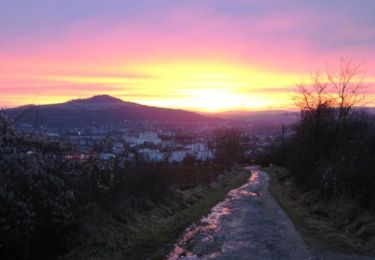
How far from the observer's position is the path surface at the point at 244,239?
13594 mm

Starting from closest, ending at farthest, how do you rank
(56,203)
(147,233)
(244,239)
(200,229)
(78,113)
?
(56,203)
(244,239)
(147,233)
(200,229)
(78,113)

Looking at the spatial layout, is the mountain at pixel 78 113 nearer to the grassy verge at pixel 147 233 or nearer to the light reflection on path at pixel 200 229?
the grassy verge at pixel 147 233

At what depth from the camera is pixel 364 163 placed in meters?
20.9

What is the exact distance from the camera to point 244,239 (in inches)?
642

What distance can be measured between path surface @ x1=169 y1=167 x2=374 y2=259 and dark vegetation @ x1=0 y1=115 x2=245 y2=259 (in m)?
0.94

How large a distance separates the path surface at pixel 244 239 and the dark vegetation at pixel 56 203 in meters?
0.94

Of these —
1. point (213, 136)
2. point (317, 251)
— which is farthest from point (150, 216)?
point (213, 136)

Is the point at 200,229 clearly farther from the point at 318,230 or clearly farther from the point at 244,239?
the point at 318,230

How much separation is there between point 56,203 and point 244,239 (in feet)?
21.6

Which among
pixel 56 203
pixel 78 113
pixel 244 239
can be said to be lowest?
pixel 244 239

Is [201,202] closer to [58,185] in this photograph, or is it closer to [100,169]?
[100,169]

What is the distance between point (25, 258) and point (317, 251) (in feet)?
25.5

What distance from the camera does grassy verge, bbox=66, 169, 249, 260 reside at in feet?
42.9

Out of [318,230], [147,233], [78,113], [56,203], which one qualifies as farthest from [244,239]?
[78,113]
